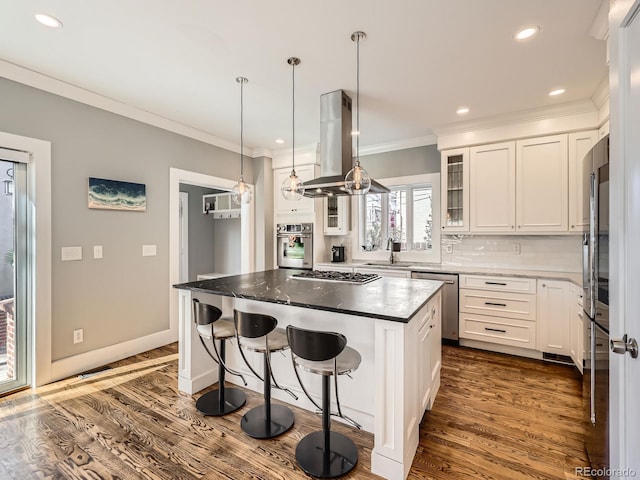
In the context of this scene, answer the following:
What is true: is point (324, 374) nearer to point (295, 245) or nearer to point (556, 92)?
point (295, 245)

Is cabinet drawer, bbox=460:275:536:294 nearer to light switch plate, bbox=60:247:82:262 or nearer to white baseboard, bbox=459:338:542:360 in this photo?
white baseboard, bbox=459:338:542:360

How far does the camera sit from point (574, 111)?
10.5ft

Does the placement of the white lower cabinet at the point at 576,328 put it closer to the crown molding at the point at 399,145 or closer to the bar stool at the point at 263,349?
the crown molding at the point at 399,145

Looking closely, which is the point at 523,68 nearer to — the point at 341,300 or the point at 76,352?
the point at 341,300

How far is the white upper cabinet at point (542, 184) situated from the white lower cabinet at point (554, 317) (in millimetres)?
662

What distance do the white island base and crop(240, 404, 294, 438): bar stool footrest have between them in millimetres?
169

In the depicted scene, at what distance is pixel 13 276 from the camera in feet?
8.68

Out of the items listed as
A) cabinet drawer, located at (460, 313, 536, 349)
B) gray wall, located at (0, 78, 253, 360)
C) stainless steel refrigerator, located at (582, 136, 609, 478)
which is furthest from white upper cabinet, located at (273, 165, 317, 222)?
stainless steel refrigerator, located at (582, 136, 609, 478)

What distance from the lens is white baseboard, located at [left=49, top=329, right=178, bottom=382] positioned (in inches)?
112

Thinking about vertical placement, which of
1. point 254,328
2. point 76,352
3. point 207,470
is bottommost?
point 207,470

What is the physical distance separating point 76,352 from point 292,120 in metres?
3.33

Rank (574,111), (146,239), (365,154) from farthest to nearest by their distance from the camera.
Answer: (365,154)
(146,239)
(574,111)

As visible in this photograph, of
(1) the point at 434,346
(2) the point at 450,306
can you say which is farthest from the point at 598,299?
(2) the point at 450,306

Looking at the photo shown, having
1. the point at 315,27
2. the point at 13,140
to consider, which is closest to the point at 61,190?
the point at 13,140
